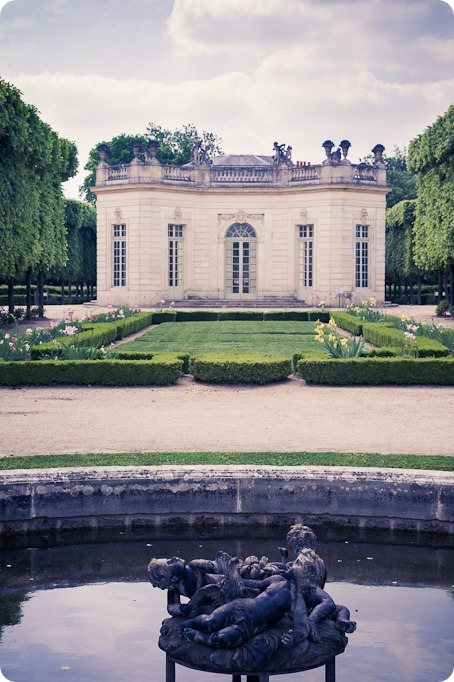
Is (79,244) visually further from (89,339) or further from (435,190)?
(89,339)

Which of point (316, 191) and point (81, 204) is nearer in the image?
point (316, 191)

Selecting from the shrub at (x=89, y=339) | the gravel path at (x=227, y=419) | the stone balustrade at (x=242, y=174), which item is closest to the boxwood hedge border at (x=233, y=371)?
the gravel path at (x=227, y=419)

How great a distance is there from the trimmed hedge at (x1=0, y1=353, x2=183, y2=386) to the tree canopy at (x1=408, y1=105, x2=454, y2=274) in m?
17.0

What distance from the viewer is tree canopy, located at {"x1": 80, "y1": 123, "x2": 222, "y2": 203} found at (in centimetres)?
6088

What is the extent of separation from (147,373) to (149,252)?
24862mm

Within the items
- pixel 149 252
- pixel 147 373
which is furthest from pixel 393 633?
pixel 149 252

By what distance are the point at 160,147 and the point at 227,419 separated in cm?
5207

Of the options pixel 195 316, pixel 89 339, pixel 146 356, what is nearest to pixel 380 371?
pixel 146 356

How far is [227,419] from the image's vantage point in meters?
12.2

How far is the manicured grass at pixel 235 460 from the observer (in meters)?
8.92

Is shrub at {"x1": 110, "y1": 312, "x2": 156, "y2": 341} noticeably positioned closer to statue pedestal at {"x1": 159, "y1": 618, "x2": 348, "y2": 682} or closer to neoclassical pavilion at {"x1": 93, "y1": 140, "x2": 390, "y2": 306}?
neoclassical pavilion at {"x1": 93, "y1": 140, "x2": 390, "y2": 306}

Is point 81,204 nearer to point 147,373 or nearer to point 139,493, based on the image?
point 147,373

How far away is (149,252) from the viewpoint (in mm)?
39969

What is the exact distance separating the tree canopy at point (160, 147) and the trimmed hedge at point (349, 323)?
107 feet
